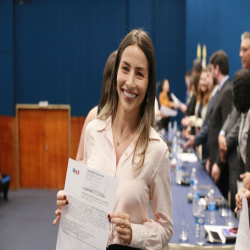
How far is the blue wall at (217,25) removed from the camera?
570 centimetres

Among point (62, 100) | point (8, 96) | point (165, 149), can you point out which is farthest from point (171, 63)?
point (165, 149)

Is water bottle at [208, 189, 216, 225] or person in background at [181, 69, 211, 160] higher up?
person in background at [181, 69, 211, 160]

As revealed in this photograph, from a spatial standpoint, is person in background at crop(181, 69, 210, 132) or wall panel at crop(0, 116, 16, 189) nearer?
person in background at crop(181, 69, 210, 132)

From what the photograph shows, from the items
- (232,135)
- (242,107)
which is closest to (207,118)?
(232,135)

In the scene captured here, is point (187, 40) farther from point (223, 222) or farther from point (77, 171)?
point (77, 171)

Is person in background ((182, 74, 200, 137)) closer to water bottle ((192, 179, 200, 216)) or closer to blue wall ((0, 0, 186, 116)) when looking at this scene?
blue wall ((0, 0, 186, 116))

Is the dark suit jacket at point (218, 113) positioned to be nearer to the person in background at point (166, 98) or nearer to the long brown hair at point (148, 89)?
the long brown hair at point (148, 89)

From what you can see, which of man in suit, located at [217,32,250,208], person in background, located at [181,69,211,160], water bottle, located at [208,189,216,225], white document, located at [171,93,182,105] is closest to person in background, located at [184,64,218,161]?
person in background, located at [181,69,211,160]

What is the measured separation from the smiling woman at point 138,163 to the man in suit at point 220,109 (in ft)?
9.97

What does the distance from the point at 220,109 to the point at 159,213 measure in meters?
3.37

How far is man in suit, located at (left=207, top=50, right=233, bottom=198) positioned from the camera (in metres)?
4.68

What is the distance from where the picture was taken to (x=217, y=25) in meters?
7.21

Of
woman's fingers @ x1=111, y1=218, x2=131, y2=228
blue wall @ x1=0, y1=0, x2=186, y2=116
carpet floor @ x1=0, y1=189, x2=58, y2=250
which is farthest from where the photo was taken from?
blue wall @ x1=0, y1=0, x2=186, y2=116

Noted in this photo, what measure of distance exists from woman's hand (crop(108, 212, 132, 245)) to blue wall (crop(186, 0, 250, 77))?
4.31 meters
